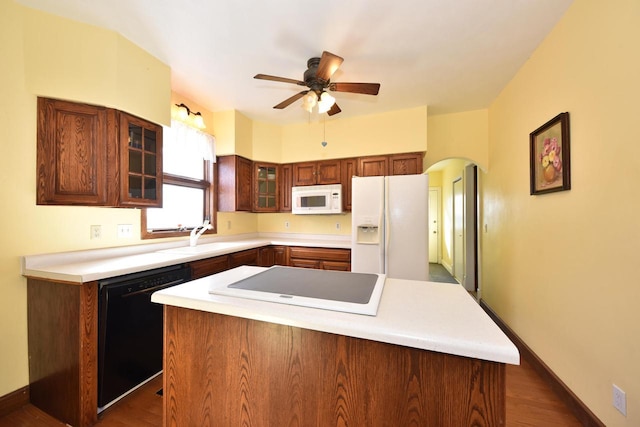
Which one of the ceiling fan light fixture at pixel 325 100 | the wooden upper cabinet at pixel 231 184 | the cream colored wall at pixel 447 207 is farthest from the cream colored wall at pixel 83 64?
the cream colored wall at pixel 447 207

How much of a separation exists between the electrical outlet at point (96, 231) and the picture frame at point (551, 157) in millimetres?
3386

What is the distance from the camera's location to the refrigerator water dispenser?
2818 millimetres

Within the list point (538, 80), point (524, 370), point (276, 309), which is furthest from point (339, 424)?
point (538, 80)

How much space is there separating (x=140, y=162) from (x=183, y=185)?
0.85m

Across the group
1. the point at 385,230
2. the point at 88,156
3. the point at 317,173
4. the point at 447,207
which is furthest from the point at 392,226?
the point at 447,207

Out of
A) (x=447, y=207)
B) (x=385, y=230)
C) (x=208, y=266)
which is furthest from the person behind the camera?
(x=447, y=207)

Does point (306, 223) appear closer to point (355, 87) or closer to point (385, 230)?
point (385, 230)

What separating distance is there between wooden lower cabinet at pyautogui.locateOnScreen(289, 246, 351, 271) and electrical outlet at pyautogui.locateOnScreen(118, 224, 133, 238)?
1727mm

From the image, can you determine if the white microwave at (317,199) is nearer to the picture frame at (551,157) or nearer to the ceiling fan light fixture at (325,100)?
the ceiling fan light fixture at (325,100)

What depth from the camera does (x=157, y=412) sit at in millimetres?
1562

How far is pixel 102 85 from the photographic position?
175 cm

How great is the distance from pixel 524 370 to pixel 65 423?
3.24 meters

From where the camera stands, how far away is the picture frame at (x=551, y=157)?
5.24ft

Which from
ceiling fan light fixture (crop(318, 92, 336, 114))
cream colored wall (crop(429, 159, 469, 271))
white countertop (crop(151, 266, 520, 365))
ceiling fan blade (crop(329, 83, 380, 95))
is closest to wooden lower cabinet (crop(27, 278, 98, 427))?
white countertop (crop(151, 266, 520, 365))
